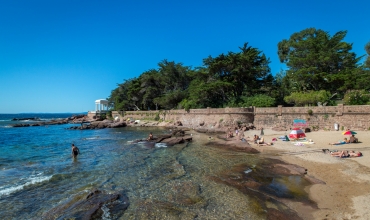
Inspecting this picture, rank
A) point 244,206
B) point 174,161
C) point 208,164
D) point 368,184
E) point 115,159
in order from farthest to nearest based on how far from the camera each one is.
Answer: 1. point 115,159
2. point 174,161
3. point 208,164
4. point 368,184
5. point 244,206

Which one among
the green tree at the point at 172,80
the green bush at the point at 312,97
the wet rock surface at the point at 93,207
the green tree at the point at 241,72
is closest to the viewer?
the wet rock surface at the point at 93,207

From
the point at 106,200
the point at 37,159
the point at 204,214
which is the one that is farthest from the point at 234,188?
the point at 37,159

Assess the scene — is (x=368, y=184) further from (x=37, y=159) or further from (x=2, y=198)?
(x=37, y=159)

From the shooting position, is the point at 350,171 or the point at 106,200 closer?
the point at 106,200

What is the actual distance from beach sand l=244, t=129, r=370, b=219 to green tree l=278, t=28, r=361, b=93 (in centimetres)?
1414

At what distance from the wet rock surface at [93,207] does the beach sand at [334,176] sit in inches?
253

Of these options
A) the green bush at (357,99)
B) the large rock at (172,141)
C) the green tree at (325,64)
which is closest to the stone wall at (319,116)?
the green bush at (357,99)

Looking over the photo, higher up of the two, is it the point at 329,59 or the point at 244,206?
the point at 329,59

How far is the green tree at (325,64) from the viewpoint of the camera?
1162 inches

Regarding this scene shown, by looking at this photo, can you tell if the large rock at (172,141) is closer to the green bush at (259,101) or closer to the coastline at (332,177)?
the coastline at (332,177)

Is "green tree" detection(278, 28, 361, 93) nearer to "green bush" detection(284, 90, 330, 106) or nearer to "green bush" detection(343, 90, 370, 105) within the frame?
"green bush" detection(284, 90, 330, 106)

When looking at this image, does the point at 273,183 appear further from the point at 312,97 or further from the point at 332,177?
the point at 312,97

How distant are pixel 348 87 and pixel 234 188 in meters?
29.6

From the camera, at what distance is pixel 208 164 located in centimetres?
1365
